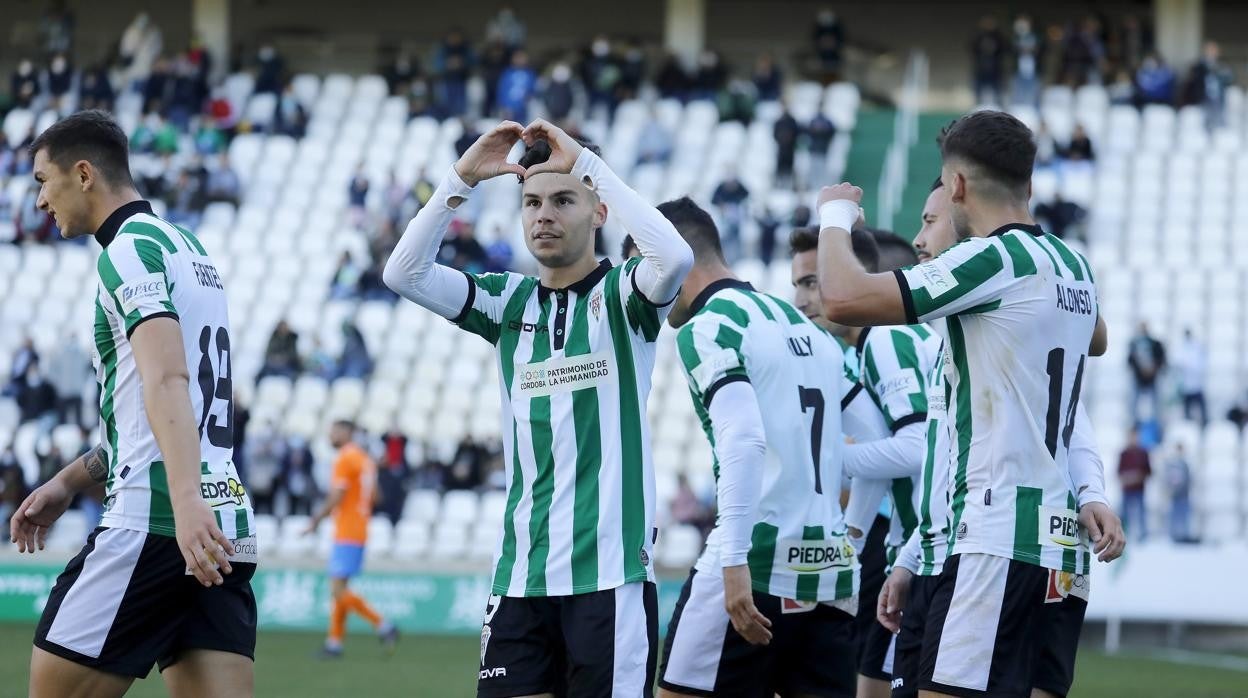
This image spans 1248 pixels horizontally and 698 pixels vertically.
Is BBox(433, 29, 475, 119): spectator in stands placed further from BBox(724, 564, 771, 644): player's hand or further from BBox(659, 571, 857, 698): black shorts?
BBox(724, 564, 771, 644): player's hand

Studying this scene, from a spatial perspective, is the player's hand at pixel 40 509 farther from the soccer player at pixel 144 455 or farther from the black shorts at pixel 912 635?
the black shorts at pixel 912 635

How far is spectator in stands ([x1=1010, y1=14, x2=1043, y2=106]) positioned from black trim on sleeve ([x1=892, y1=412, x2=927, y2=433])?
885 inches

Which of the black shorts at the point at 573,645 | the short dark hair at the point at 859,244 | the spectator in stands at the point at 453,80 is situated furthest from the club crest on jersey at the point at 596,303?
Answer: the spectator in stands at the point at 453,80

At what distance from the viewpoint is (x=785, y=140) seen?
2622 centimetres

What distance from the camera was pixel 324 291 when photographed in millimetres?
25297

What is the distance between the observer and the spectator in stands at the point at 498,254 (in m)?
24.5

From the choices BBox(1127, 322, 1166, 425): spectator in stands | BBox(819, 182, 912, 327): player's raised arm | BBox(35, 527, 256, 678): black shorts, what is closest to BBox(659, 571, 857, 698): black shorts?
BBox(819, 182, 912, 327): player's raised arm

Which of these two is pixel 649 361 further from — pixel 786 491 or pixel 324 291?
pixel 324 291

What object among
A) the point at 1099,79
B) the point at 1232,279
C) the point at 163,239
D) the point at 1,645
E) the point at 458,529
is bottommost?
the point at 1,645

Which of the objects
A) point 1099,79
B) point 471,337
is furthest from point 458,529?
point 1099,79

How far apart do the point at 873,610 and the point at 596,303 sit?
2359 mm

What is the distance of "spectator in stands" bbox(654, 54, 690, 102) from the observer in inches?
1150

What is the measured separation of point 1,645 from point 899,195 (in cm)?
1499

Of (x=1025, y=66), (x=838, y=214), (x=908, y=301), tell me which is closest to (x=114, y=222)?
(x=838, y=214)
